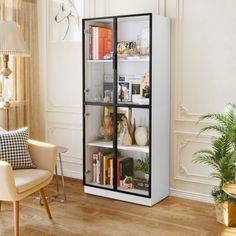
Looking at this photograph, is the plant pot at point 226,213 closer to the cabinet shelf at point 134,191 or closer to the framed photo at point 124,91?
the cabinet shelf at point 134,191

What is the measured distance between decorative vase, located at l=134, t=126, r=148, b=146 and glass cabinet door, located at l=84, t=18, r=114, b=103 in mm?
410

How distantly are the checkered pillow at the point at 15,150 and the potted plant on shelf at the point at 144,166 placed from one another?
43.5 inches

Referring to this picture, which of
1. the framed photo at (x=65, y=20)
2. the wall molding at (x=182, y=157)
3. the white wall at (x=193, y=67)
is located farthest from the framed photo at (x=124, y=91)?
the framed photo at (x=65, y=20)

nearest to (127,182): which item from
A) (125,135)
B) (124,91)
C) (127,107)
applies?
(125,135)

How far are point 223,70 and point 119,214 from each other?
1.66m

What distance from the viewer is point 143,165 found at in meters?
4.07

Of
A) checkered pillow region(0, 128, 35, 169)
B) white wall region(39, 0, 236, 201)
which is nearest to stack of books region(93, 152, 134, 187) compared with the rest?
white wall region(39, 0, 236, 201)

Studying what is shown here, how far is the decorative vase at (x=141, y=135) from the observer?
3971 millimetres

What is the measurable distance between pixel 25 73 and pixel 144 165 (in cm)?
187

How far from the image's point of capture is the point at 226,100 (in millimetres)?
3807

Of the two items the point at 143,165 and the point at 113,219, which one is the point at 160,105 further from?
the point at 113,219

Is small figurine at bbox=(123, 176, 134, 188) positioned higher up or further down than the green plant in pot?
further down

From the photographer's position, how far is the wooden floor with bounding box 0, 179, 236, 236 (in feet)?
11.0

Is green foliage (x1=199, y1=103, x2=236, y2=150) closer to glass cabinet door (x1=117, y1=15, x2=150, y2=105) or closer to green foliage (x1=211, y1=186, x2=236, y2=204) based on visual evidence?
green foliage (x1=211, y1=186, x2=236, y2=204)
